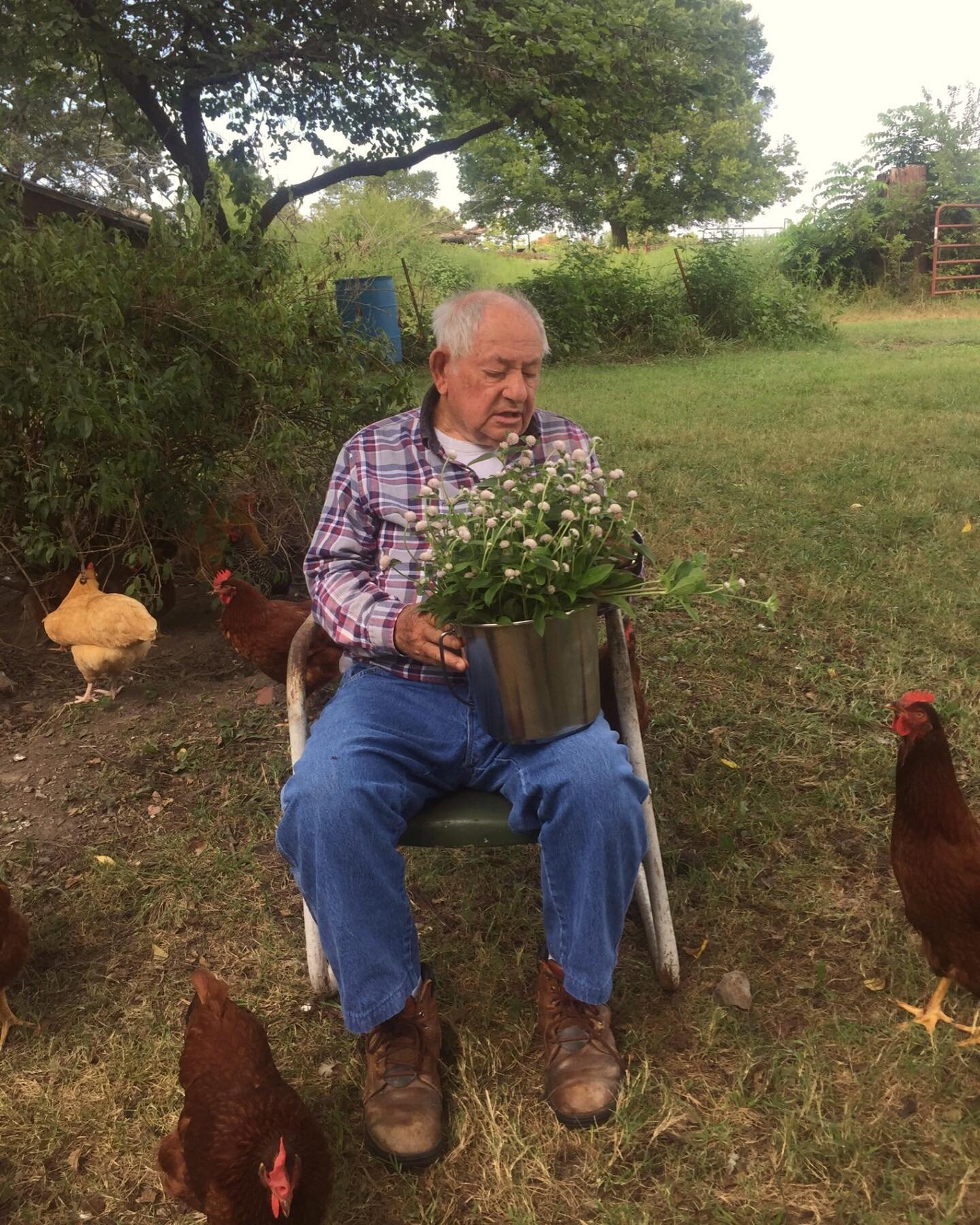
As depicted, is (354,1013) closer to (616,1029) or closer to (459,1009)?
(459,1009)

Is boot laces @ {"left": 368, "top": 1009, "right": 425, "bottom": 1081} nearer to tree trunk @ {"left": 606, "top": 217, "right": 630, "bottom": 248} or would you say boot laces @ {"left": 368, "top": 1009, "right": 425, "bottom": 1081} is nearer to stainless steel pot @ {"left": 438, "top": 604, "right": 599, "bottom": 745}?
stainless steel pot @ {"left": 438, "top": 604, "right": 599, "bottom": 745}

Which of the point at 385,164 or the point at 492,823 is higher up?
the point at 385,164

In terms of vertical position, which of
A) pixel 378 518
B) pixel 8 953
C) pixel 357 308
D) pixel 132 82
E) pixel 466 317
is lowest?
pixel 8 953

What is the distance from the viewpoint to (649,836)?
2100mm

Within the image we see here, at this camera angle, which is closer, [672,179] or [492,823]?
[492,823]

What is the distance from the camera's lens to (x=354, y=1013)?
1.88m

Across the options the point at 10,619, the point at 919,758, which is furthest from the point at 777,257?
the point at 919,758

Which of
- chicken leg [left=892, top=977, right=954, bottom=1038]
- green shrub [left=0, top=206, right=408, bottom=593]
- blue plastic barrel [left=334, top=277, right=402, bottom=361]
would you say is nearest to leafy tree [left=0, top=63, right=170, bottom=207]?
blue plastic barrel [left=334, top=277, right=402, bottom=361]

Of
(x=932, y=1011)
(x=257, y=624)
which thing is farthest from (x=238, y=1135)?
(x=257, y=624)

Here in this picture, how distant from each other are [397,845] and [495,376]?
1.16m

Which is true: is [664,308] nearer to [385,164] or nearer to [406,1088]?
[385,164]

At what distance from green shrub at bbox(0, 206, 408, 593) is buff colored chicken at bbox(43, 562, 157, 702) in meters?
0.22

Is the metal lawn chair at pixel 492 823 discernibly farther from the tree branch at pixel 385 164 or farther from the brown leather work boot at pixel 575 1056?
the tree branch at pixel 385 164

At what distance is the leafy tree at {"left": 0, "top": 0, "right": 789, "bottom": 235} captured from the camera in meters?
9.46
